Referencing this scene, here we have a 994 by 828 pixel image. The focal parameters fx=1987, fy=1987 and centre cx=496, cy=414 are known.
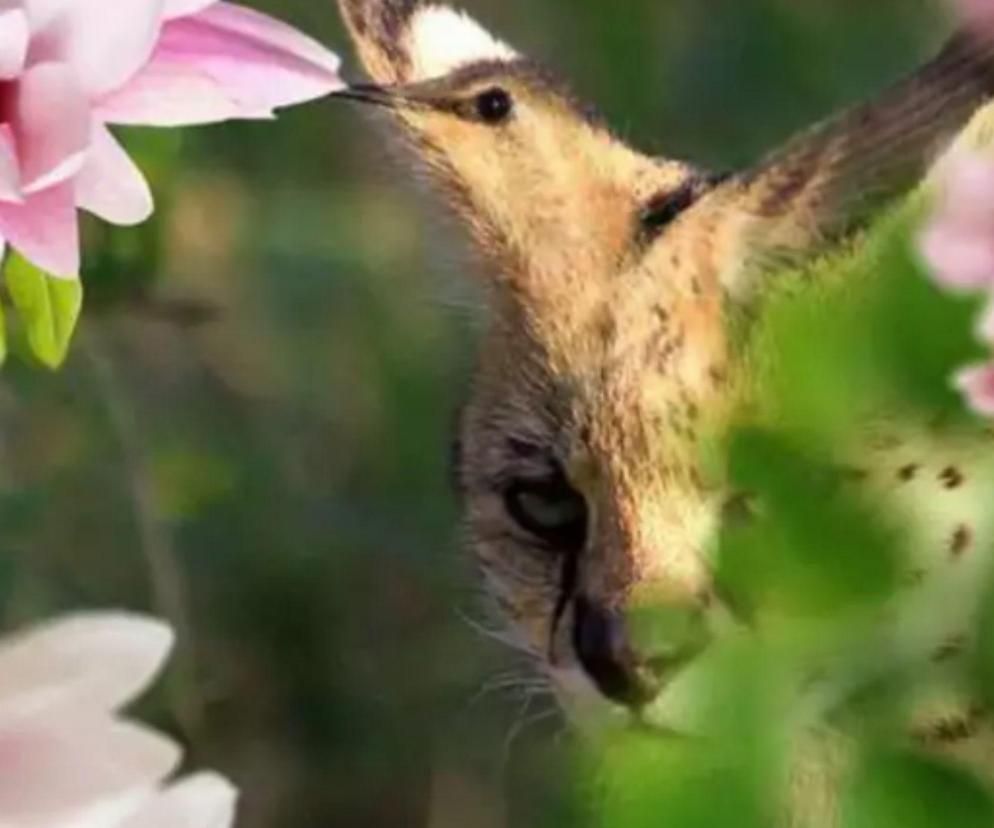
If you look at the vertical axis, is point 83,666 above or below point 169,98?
below

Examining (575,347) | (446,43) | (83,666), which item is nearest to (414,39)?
(446,43)

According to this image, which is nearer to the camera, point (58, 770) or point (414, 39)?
point (58, 770)

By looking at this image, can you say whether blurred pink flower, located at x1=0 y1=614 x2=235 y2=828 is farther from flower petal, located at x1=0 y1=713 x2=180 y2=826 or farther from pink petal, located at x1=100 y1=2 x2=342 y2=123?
pink petal, located at x1=100 y1=2 x2=342 y2=123

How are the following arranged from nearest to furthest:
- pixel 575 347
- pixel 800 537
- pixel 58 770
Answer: pixel 800 537
pixel 58 770
pixel 575 347

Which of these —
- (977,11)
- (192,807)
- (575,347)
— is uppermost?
(977,11)

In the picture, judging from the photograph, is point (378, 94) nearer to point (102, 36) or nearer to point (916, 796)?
point (102, 36)

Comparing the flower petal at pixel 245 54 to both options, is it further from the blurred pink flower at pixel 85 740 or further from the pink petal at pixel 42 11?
the blurred pink flower at pixel 85 740

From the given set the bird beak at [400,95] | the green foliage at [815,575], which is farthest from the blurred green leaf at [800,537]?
the bird beak at [400,95]

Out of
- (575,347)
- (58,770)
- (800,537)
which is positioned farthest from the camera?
(575,347)
